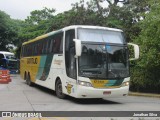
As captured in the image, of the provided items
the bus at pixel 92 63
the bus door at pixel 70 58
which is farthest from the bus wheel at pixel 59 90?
the bus door at pixel 70 58

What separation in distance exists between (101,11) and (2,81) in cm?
1401

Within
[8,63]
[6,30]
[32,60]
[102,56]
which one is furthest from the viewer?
[6,30]

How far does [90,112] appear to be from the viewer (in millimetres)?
13375

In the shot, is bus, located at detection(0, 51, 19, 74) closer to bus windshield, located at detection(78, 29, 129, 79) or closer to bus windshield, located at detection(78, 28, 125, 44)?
bus windshield, located at detection(78, 28, 125, 44)

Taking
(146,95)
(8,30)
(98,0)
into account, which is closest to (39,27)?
(8,30)

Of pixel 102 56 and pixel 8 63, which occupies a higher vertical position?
pixel 102 56

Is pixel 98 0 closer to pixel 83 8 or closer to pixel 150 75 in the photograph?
pixel 83 8

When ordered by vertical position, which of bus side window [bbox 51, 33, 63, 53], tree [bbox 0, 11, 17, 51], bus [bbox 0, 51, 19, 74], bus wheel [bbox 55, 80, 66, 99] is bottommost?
bus wheel [bbox 55, 80, 66, 99]

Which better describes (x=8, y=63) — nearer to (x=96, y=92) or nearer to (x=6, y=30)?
(x=6, y=30)

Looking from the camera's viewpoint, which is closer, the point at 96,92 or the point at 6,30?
the point at 96,92

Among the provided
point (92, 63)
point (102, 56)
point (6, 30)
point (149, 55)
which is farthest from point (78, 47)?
point (6, 30)

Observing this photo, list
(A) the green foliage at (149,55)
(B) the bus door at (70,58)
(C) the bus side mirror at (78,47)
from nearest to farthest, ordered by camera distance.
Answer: (C) the bus side mirror at (78,47) < (B) the bus door at (70,58) < (A) the green foliage at (149,55)

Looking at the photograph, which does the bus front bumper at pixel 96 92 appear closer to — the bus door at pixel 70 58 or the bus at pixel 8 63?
the bus door at pixel 70 58

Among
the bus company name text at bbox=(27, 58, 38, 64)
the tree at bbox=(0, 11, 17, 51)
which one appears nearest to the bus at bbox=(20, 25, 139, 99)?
the bus company name text at bbox=(27, 58, 38, 64)
